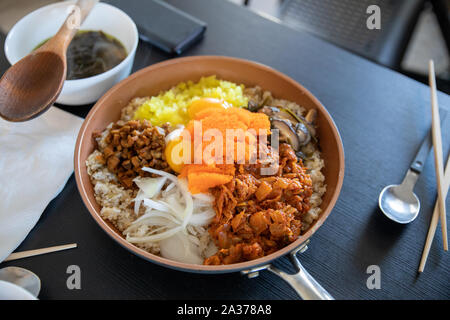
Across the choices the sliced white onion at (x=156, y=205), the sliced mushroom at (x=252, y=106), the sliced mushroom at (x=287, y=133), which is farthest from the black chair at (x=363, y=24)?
the sliced white onion at (x=156, y=205)

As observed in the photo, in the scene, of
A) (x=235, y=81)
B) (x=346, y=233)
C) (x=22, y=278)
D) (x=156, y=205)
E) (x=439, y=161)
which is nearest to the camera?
(x=22, y=278)

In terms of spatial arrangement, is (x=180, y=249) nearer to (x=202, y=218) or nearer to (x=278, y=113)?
(x=202, y=218)

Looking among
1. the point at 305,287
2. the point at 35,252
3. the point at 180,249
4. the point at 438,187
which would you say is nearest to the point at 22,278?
the point at 35,252

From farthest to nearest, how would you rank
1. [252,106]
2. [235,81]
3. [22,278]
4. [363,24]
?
[363,24] < [235,81] < [252,106] < [22,278]

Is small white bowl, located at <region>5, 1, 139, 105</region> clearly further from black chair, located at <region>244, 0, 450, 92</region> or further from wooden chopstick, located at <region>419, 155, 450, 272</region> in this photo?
wooden chopstick, located at <region>419, 155, 450, 272</region>

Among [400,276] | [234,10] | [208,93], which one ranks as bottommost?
[400,276]
